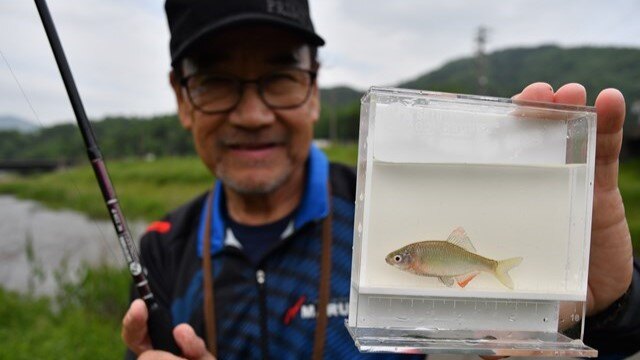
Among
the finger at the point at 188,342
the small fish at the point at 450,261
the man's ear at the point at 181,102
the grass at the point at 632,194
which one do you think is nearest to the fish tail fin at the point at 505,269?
the small fish at the point at 450,261

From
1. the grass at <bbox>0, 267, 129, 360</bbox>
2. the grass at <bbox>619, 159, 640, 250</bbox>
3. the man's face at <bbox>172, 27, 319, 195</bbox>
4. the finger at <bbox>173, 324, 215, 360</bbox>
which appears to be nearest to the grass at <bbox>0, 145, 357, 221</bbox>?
the grass at <bbox>0, 267, 129, 360</bbox>

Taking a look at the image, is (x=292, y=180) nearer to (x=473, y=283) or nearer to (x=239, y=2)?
(x=239, y=2)

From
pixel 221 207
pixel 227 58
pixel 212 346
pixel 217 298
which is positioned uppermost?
pixel 227 58

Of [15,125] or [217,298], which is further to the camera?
[217,298]

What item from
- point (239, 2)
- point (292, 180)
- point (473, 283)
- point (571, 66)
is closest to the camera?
point (473, 283)

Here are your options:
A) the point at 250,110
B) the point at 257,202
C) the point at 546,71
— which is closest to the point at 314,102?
the point at 250,110

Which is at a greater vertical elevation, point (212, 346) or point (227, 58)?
point (227, 58)

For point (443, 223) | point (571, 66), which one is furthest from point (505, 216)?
point (571, 66)

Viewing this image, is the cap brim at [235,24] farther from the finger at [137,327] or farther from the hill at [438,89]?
the finger at [137,327]
